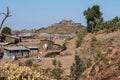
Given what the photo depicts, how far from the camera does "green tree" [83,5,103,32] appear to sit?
2350 inches

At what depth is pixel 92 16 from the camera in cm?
5972

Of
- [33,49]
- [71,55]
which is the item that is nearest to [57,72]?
[71,55]

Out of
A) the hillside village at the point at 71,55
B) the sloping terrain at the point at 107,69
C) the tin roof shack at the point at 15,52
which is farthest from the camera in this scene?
the tin roof shack at the point at 15,52

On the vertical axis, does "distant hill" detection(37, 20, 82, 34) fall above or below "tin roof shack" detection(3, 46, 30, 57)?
above

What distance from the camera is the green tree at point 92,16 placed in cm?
5968

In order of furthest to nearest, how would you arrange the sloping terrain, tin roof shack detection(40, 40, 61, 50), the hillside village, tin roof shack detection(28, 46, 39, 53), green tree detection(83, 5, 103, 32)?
tin roof shack detection(40, 40, 61, 50), tin roof shack detection(28, 46, 39, 53), green tree detection(83, 5, 103, 32), the sloping terrain, the hillside village

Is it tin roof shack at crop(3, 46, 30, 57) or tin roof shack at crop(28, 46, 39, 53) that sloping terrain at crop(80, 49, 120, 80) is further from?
tin roof shack at crop(28, 46, 39, 53)

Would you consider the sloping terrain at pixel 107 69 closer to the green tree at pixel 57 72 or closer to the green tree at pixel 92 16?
the green tree at pixel 57 72

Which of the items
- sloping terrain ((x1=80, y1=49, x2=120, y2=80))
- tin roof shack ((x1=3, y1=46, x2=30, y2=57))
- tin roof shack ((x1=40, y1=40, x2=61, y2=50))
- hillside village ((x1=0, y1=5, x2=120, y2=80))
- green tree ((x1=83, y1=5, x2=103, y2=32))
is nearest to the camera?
hillside village ((x1=0, y1=5, x2=120, y2=80))

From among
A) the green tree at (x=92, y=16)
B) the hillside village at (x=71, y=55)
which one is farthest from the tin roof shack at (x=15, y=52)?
the green tree at (x=92, y=16)

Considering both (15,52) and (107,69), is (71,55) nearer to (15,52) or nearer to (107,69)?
(15,52)

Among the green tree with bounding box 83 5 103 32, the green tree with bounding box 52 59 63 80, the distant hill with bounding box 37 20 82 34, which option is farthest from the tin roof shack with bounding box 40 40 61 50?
the distant hill with bounding box 37 20 82 34

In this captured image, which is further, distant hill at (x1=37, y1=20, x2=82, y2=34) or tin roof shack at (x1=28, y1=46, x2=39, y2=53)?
distant hill at (x1=37, y1=20, x2=82, y2=34)

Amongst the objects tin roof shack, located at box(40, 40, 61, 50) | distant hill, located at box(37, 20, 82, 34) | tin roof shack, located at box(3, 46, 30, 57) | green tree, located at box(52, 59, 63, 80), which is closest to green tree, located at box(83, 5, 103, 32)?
tin roof shack, located at box(40, 40, 61, 50)
